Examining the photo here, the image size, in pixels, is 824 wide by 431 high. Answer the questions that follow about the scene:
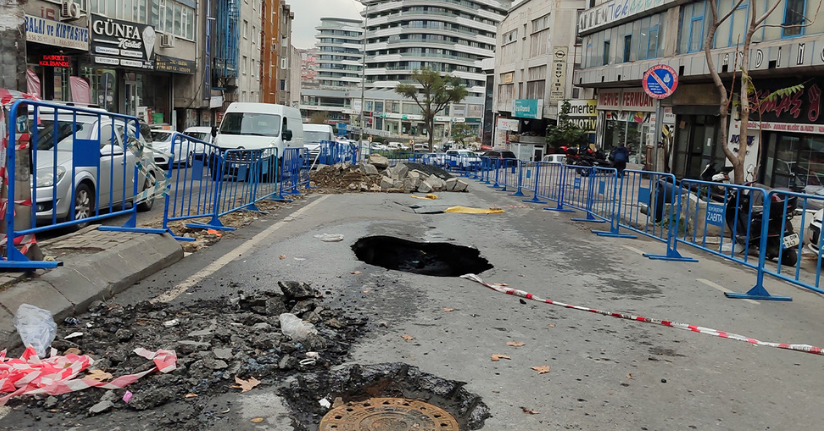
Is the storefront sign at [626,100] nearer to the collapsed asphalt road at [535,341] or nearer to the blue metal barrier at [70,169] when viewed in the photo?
the collapsed asphalt road at [535,341]

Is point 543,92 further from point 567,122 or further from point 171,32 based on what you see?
point 171,32

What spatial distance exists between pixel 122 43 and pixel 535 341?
88.5 feet

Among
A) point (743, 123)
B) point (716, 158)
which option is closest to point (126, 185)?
point (743, 123)

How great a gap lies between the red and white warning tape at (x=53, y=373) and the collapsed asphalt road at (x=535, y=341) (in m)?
0.12

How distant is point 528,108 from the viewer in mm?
58375

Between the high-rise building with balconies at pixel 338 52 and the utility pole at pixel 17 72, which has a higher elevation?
the high-rise building with balconies at pixel 338 52

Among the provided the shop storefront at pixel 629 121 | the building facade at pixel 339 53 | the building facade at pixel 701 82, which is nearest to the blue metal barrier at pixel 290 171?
A: the building facade at pixel 701 82

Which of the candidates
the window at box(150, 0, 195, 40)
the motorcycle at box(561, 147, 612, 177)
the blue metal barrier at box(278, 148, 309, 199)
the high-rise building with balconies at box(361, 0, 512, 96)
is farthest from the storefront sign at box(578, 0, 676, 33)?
the high-rise building with balconies at box(361, 0, 512, 96)

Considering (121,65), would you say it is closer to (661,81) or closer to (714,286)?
(661,81)

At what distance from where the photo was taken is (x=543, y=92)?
188 feet

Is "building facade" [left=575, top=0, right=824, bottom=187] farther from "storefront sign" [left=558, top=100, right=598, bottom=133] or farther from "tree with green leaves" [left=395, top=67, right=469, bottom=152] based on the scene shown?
"tree with green leaves" [left=395, top=67, right=469, bottom=152]

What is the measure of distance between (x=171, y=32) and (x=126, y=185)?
29206 millimetres

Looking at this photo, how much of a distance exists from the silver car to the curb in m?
0.59

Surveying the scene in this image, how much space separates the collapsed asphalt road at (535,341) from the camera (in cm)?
383
